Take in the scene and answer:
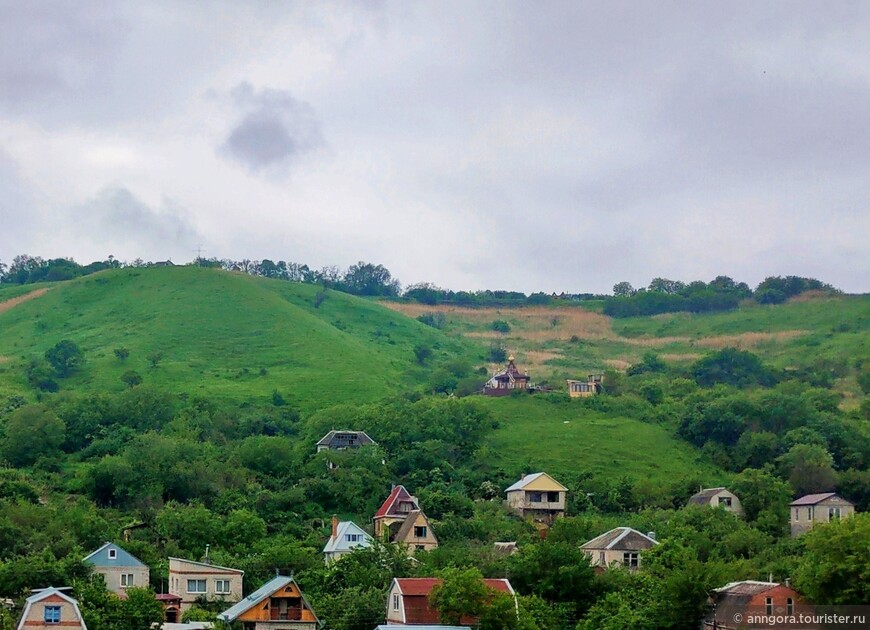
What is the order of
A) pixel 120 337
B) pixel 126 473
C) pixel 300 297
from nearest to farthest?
pixel 126 473
pixel 120 337
pixel 300 297

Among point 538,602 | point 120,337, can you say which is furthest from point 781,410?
point 120,337

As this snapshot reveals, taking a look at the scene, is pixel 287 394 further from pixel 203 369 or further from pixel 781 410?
pixel 781 410

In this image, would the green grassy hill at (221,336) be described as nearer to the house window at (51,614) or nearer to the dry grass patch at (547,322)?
the dry grass patch at (547,322)

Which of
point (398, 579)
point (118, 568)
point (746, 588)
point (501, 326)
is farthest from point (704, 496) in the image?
point (501, 326)

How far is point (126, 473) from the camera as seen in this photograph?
94.7 metres

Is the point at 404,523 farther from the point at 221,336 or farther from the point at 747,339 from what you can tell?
the point at 747,339

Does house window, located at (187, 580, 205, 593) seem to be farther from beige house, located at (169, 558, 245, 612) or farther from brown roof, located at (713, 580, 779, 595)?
brown roof, located at (713, 580, 779, 595)

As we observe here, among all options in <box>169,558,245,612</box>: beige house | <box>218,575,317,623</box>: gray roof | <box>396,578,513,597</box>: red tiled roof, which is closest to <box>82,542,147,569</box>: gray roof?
<box>169,558,245,612</box>: beige house

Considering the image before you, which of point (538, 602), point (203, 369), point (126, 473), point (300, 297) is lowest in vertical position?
point (538, 602)

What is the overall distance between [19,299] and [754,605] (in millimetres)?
135491

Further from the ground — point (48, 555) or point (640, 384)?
point (640, 384)

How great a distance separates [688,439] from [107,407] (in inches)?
1810

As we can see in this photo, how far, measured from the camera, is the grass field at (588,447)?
108750 mm

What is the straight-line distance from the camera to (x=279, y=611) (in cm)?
6650
